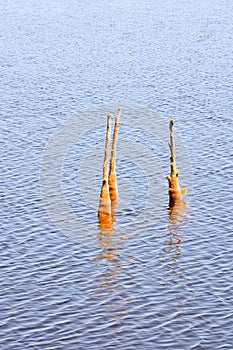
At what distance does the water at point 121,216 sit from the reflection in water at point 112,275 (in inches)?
5.1

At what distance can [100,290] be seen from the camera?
50.1 meters

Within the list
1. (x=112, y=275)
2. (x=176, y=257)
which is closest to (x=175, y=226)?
(x=176, y=257)

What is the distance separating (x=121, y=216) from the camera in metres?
62.8

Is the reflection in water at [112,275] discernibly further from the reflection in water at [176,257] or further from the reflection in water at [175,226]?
the reflection in water at [175,226]

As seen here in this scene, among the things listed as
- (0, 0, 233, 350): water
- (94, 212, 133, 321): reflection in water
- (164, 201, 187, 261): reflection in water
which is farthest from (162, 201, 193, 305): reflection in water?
(94, 212, 133, 321): reflection in water

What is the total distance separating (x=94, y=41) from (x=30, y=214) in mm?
89016

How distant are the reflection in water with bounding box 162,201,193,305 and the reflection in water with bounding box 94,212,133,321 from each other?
3.09 metres

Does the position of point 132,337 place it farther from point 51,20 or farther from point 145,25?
point 51,20

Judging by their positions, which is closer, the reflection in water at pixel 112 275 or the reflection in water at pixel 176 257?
the reflection in water at pixel 112 275

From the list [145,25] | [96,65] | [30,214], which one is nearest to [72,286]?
[30,214]

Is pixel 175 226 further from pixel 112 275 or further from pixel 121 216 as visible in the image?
pixel 112 275

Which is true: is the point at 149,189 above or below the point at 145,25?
below

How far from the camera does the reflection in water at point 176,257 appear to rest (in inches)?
1949

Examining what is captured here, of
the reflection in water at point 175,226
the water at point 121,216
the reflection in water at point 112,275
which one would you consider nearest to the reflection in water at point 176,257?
the reflection in water at point 175,226
